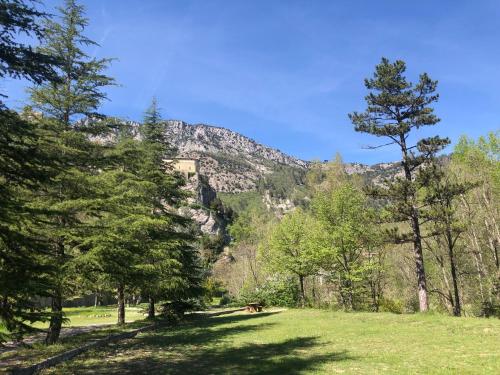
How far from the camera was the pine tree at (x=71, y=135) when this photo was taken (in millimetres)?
15016

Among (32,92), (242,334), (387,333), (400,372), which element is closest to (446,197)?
(387,333)

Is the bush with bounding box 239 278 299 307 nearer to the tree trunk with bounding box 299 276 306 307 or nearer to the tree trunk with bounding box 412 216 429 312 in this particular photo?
the tree trunk with bounding box 299 276 306 307

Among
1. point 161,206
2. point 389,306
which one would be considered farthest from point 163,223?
point 389,306

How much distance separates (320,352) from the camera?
12891mm

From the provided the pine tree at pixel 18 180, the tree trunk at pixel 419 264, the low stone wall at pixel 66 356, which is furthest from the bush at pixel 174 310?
the pine tree at pixel 18 180

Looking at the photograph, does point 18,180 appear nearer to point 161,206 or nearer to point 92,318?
point 161,206

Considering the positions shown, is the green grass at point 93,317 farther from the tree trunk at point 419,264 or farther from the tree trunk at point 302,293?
the tree trunk at point 419,264

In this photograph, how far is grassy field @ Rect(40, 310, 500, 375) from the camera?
10.3 metres

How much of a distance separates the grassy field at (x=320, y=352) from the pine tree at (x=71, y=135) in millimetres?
4134

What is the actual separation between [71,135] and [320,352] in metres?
12.2

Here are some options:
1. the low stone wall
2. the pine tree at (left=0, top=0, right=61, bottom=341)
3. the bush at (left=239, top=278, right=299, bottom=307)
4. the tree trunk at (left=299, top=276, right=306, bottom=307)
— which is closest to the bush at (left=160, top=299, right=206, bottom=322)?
the low stone wall

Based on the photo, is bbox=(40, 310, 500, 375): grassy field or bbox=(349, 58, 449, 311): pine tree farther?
bbox=(349, 58, 449, 311): pine tree

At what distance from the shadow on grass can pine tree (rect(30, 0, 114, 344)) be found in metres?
3.38

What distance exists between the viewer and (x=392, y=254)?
44.4m
